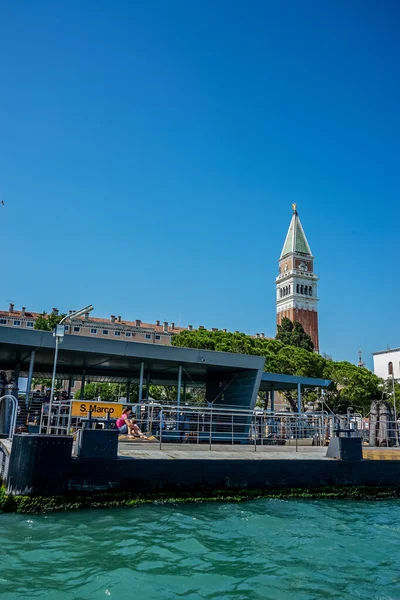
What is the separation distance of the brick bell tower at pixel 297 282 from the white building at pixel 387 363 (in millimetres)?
24601

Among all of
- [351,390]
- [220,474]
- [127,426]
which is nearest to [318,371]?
[351,390]

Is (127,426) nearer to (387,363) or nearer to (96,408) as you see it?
(96,408)

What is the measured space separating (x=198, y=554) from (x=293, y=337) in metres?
77.6

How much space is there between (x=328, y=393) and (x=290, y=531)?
46.3 m

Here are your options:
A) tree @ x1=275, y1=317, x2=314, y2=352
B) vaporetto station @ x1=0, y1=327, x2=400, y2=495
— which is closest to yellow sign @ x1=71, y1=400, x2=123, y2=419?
vaporetto station @ x1=0, y1=327, x2=400, y2=495

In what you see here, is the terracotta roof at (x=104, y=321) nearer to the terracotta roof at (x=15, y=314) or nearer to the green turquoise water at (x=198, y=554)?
the terracotta roof at (x=15, y=314)

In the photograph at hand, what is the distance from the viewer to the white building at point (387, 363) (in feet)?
354

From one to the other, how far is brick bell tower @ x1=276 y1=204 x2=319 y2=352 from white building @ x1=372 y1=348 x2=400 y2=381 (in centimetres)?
2460

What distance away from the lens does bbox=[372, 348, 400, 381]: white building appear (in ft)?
354

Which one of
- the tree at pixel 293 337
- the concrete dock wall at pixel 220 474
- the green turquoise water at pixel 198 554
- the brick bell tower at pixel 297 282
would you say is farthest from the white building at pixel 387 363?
the green turquoise water at pixel 198 554

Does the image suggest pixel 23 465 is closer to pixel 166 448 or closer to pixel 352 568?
pixel 166 448

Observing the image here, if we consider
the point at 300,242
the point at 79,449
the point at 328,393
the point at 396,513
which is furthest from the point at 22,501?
the point at 300,242

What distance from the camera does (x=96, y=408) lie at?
13.9 meters

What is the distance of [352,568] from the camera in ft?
24.8
